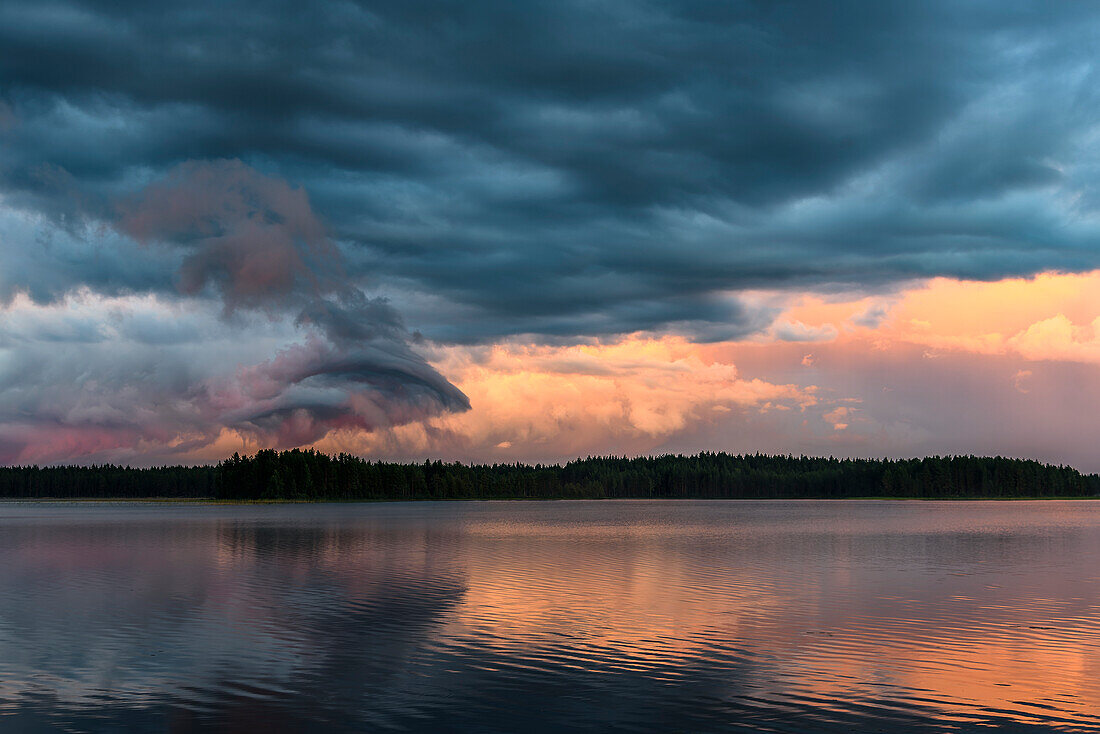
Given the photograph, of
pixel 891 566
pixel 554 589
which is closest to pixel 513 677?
pixel 554 589

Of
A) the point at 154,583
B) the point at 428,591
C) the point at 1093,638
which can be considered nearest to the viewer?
the point at 1093,638

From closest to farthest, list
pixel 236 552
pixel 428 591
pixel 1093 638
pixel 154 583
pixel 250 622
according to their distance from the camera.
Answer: pixel 1093 638 < pixel 250 622 < pixel 428 591 < pixel 154 583 < pixel 236 552

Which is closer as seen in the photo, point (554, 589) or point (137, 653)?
point (137, 653)

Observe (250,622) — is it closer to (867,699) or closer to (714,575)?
(867,699)

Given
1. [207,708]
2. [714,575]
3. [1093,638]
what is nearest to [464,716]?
[207,708]

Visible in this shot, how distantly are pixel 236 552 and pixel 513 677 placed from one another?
2236 inches

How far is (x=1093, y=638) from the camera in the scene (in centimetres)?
3425

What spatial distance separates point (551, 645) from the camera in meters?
32.7

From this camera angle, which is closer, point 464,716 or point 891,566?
point 464,716

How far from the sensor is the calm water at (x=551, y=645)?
23359mm

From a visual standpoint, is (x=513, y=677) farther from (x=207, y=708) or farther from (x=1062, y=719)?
(x=1062, y=719)

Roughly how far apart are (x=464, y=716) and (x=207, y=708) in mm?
7066

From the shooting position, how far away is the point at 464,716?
22969 mm

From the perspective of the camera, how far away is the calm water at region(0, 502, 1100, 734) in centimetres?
2336
